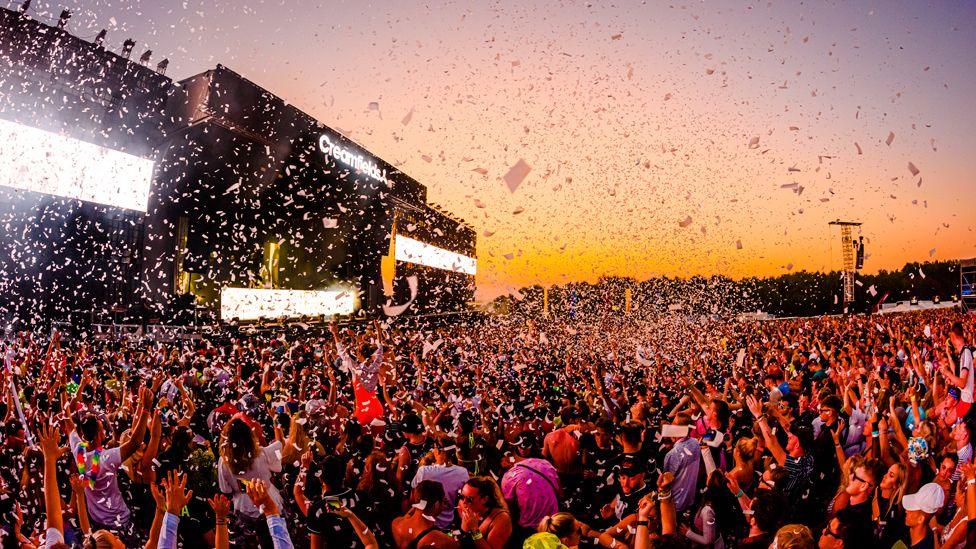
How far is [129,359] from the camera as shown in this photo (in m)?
9.18

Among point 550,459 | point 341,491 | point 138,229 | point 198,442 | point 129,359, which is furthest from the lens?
point 138,229

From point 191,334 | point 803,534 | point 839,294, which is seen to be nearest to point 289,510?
point 803,534

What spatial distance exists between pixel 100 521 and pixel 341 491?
191 centimetres

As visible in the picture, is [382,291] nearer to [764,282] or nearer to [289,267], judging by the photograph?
[289,267]

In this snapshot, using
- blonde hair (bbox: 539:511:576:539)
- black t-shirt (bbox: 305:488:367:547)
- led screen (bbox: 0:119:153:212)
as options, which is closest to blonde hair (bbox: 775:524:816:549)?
blonde hair (bbox: 539:511:576:539)

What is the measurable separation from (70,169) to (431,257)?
72.4 ft

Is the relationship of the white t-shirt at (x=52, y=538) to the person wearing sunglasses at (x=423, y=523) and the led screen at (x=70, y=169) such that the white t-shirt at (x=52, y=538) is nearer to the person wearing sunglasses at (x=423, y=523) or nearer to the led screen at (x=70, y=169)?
the person wearing sunglasses at (x=423, y=523)

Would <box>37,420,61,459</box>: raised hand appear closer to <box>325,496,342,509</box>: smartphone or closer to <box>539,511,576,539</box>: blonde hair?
<box>325,496,342,509</box>: smartphone

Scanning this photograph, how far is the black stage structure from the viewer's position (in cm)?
1307

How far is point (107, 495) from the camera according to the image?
11.6 feet

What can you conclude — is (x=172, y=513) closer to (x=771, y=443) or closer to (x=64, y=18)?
(x=771, y=443)

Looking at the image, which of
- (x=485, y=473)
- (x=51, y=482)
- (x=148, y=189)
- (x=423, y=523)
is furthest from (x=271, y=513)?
(x=148, y=189)

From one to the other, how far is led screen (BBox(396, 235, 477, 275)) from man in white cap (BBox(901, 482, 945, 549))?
2689cm

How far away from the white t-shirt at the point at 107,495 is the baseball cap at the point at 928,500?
4864 millimetres
